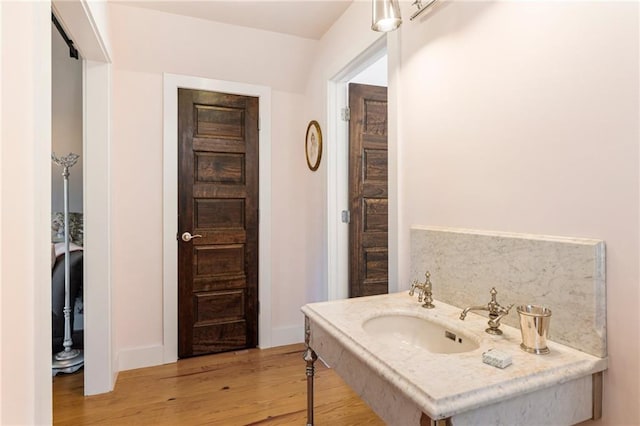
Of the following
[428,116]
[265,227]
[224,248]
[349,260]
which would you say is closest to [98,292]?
[224,248]

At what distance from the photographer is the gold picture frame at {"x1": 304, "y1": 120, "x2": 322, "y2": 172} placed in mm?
2715

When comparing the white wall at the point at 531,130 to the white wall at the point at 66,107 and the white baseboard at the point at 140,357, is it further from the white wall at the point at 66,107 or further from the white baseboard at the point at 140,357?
the white wall at the point at 66,107

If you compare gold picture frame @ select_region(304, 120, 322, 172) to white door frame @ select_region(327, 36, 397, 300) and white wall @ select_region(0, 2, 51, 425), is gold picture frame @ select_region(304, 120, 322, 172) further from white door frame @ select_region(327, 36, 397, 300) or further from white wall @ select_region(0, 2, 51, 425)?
white wall @ select_region(0, 2, 51, 425)

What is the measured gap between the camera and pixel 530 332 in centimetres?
100

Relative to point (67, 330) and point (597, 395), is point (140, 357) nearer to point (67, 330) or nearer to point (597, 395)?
point (67, 330)

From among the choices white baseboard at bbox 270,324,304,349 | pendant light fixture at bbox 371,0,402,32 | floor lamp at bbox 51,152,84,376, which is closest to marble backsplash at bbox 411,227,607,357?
pendant light fixture at bbox 371,0,402,32

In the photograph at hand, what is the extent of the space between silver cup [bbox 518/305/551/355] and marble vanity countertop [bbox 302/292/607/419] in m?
0.02

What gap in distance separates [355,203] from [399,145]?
80 cm

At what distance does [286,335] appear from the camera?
3039 mm

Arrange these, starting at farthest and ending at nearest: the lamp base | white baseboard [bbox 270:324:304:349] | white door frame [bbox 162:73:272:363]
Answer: white baseboard [bbox 270:324:304:349]
white door frame [bbox 162:73:272:363]
the lamp base

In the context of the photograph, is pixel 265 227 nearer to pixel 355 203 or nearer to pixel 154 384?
pixel 355 203

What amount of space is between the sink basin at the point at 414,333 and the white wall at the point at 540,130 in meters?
0.41

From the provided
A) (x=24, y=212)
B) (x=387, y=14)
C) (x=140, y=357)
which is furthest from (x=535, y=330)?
(x=140, y=357)

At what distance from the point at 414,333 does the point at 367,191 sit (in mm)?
1331
